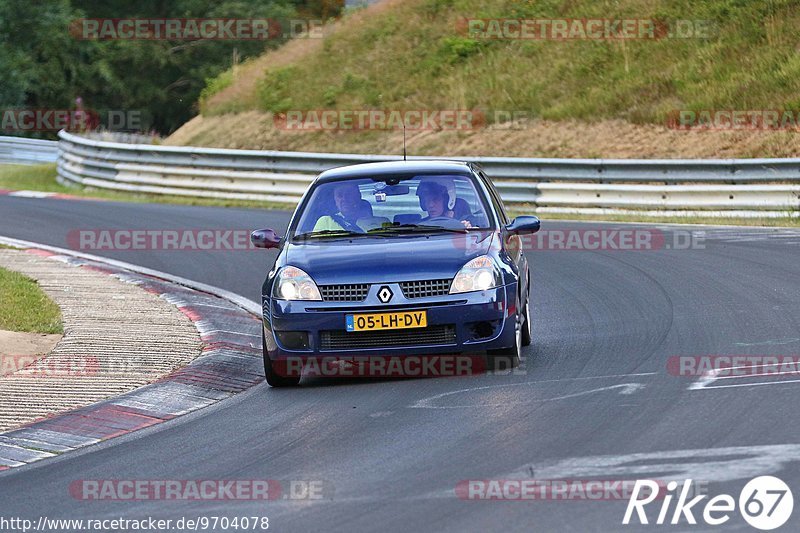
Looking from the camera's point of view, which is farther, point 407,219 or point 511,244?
point 511,244

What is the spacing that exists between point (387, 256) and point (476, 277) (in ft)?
2.07

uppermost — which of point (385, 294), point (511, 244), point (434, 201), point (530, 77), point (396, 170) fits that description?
point (530, 77)

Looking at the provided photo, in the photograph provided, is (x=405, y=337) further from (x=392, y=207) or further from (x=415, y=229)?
(x=392, y=207)

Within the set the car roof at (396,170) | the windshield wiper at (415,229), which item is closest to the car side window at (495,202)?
the car roof at (396,170)

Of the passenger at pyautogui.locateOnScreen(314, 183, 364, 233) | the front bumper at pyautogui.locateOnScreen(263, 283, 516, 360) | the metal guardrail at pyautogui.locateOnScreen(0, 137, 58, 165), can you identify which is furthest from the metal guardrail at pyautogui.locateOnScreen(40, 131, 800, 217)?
the front bumper at pyautogui.locateOnScreen(263, 283, 516, 360)

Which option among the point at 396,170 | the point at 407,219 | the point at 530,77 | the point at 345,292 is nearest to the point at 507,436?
the point at 345,292

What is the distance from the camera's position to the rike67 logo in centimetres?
560

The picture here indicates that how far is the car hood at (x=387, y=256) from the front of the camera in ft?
30.5

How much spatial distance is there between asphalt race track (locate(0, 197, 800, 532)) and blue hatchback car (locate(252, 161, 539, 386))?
29cm

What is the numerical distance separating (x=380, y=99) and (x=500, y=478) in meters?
27.8

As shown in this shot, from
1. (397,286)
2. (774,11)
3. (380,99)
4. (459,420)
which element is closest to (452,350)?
(397,286)

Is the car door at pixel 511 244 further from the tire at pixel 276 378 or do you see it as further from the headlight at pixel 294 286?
the tire at pixel 276 378

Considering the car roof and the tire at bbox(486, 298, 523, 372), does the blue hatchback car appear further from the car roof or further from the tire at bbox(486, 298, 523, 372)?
the car roof

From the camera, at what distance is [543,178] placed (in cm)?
2345
